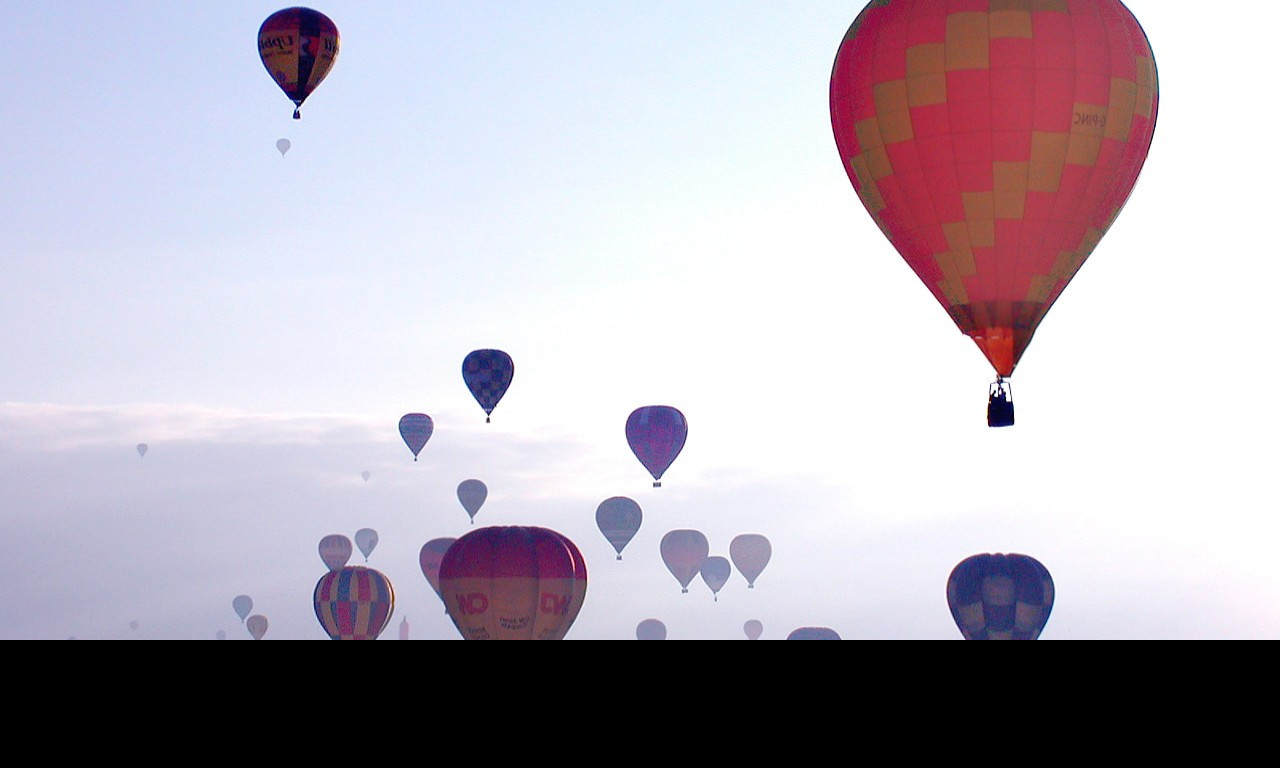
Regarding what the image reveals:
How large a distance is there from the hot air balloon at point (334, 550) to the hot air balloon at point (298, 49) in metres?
30.2

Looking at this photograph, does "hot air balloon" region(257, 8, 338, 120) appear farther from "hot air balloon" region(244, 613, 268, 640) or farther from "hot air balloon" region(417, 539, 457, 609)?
"hot air balloon" region(244, 613, 268, 640)

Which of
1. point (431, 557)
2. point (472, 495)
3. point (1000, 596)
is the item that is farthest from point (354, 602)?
point (1000, 596)

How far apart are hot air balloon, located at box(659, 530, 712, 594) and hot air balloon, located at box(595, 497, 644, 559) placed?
3.80 metres

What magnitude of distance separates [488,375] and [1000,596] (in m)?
16.9

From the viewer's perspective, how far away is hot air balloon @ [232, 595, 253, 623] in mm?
88062

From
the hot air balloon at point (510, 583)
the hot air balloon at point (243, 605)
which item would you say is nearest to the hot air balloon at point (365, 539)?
the hot air balloon at point (243, 605)

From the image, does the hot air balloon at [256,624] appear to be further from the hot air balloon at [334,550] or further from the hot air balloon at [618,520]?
the hot air balloon at [618,520]

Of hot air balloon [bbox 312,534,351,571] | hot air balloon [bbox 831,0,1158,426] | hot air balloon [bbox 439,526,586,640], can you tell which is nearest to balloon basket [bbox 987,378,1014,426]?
hot air balloon [bbox 831,0,1158,426]

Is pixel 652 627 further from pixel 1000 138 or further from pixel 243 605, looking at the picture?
pixel 1000 138

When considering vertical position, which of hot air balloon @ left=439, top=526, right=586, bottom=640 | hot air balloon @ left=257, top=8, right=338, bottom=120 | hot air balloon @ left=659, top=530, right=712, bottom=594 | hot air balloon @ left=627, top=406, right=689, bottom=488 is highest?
hot air balloon @ left=257, top=8, right=338, bottom=120
